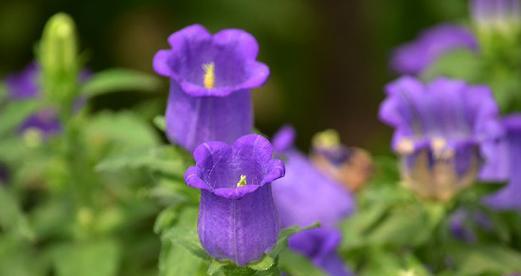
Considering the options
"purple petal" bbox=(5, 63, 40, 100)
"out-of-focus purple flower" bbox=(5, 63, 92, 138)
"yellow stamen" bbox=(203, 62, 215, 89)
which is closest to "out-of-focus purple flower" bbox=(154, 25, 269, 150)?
"yellow stamen" bbox=(203, 62, 215, 89)

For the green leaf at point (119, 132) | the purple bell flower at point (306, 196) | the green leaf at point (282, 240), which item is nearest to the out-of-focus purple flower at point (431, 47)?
the purple bell flower at point (306, 196)

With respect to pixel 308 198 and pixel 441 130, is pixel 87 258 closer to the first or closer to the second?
pixel 308 198

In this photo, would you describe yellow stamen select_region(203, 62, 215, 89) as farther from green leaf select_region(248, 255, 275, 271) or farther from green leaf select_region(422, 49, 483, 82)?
green leaf select_region(422, 49, 483, 82)

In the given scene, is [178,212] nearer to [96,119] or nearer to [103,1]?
[96,119]

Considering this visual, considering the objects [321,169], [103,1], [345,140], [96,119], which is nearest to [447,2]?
[345,140]

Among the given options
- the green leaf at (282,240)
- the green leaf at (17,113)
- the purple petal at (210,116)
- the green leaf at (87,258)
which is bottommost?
the green leaf at (87,258)

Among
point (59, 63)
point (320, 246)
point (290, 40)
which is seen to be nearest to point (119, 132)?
point (59, 63)

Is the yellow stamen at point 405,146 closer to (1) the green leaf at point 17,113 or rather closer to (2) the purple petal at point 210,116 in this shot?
(2) the purple petal at point 210,116
